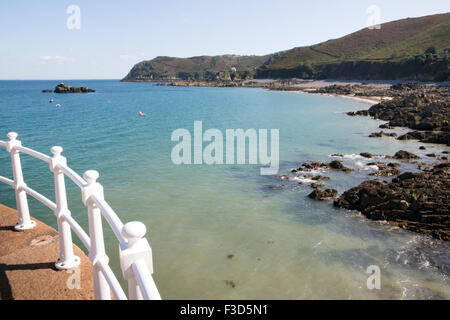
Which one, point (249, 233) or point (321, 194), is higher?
point (321, 194)

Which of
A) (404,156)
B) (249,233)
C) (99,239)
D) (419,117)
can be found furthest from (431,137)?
(99,239)

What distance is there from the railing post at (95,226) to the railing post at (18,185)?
2814 millimetres

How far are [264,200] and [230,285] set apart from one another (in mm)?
5871

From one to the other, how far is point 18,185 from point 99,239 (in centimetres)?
325

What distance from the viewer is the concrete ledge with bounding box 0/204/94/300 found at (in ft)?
13.3

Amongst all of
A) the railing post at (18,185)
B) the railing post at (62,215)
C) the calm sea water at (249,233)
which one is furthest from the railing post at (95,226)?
the calm sea water at (249,233)

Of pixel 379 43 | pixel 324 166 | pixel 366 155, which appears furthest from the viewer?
pixel 379 43

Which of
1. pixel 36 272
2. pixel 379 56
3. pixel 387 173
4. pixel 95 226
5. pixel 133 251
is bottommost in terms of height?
pixel 387 173

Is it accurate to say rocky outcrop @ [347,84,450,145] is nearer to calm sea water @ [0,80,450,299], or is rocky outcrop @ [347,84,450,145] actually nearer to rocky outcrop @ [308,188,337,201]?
calm sea water @ [0,80,450,299]

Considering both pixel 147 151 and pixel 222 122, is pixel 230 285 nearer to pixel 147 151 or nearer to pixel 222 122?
pixel 147 151

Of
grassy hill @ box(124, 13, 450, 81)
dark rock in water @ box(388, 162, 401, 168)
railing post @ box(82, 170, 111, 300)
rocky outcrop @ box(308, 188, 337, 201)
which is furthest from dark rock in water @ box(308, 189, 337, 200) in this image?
grassy hill @ box(124, 13, 450, 81)

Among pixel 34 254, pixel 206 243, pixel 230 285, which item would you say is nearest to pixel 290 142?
pixel 206 243

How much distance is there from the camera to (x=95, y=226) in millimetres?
3291

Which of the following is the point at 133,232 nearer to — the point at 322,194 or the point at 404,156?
the point at 322,194
